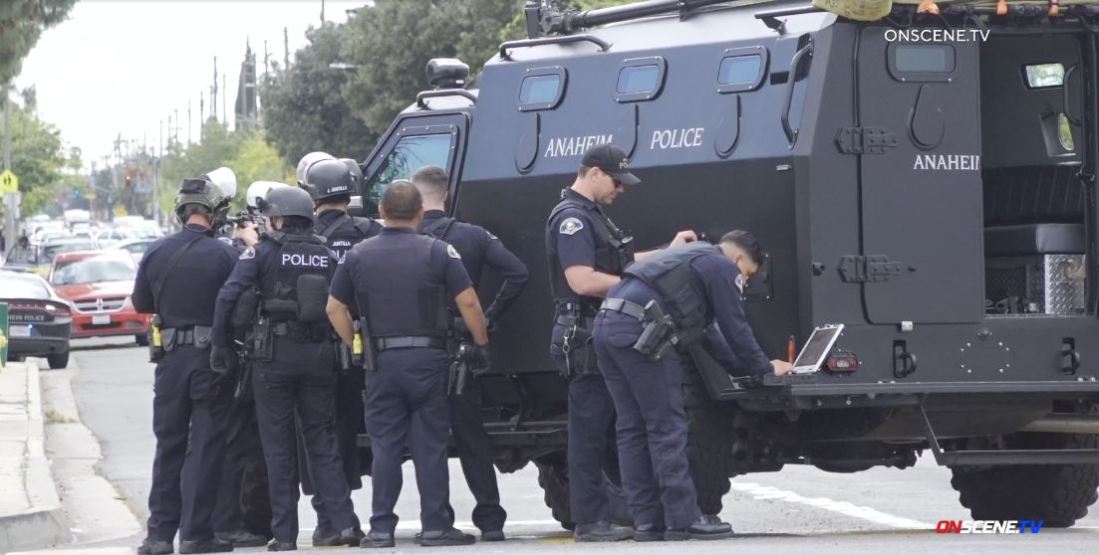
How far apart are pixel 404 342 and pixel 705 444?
1526mm

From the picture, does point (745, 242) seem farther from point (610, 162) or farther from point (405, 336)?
point (405, 336)

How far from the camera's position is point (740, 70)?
9.73 m

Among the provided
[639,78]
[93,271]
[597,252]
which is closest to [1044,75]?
[639,78]

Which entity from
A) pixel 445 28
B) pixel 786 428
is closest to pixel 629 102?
pixel 786 428

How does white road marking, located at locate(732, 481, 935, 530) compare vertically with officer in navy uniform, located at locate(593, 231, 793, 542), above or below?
below

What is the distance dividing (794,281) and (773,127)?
0.72 metres

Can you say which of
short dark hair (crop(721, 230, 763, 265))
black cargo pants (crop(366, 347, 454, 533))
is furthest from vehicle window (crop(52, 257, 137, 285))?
short dark hair (crop(721, 230, 763, 265))

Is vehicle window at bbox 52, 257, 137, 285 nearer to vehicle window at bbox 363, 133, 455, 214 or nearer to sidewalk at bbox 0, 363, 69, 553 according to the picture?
sidewalk at bbox 0, 363, 69, 553

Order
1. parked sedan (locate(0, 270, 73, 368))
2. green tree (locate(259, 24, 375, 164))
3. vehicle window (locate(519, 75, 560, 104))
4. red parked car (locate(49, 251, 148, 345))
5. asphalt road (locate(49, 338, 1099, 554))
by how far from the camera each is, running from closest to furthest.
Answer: asphalt road (locate(49, 338, 1099, 554)), vehicle window (locate(519, 75, 560, 104)), parked sedan (locate(0, 270, 73, 368)), red parked car (locate(49, 251, 148, 345)), green tree (locate(259, 24, 375, 164))

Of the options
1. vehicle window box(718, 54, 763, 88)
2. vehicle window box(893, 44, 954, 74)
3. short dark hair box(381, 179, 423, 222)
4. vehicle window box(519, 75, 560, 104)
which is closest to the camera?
vehicle window box(893, 44, 954, 74)

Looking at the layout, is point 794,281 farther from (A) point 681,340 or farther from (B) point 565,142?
(B) point 565,142

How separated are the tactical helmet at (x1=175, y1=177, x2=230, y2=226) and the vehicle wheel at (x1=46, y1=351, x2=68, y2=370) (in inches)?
734

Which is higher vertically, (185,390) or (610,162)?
(610,162)

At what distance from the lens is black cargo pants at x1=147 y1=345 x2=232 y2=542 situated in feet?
33.6
